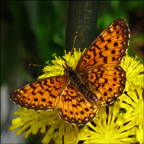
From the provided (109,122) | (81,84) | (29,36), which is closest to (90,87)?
(81,84)

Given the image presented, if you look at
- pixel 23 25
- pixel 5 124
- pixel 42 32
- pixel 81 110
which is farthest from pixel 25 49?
pixel 81 110

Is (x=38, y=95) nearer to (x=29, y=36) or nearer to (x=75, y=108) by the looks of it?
(x=75, y=108)

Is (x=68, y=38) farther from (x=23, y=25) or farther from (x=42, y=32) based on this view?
(x=23, y=25)

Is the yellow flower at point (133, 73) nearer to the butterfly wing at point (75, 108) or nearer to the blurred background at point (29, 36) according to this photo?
the butterfly wing at point (75, 108)

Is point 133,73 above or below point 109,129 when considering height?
above

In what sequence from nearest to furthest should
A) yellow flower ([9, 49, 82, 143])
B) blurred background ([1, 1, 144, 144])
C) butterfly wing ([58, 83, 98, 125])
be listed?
butterfly wing ([58, 83, 98, 125]) → yellow flower ([9, 49, 82, 143]) → blurred background ([1, 1, 144, 144])

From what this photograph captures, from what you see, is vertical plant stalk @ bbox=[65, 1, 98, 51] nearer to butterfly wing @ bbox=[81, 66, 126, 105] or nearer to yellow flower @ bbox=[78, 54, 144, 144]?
butterfly wing @ bbox=[81, 66, 126, 105]

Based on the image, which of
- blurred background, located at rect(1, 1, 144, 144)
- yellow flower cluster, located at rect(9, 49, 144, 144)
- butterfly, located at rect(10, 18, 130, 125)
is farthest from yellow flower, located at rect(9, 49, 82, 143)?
blurred background, located at rect(1, 1, 144, 144)
